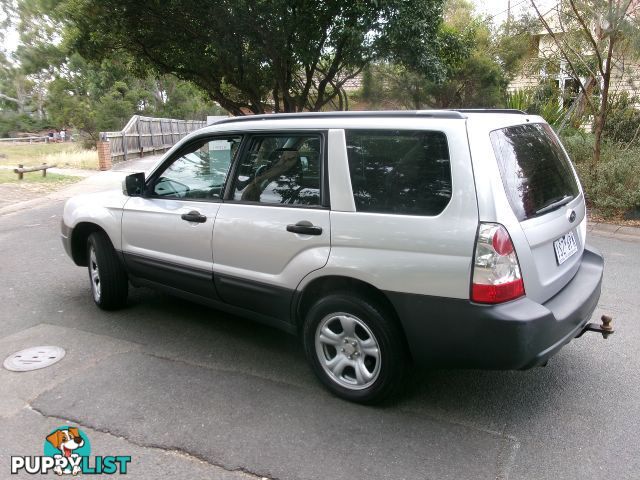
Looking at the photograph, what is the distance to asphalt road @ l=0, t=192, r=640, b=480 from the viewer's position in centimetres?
271

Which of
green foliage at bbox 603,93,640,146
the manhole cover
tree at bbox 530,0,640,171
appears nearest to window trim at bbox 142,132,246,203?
the manhole cover

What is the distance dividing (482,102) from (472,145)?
50.0ft

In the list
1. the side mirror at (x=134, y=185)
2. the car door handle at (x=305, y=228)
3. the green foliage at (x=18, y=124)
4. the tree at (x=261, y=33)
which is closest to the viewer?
the car door handle at (x=305, y=228)

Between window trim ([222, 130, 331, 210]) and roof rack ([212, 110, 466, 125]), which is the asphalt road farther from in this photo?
roof rack ([212, 110, 466, 125])

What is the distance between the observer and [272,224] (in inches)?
135

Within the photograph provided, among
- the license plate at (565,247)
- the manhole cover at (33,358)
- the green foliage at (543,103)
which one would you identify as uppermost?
the green foliage at (543,103)

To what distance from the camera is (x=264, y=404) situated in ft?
10.8

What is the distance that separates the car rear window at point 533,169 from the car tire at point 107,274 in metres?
3.33

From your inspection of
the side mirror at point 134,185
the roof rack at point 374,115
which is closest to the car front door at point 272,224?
the roof rack at point 374,115

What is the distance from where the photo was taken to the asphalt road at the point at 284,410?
271 centimetres

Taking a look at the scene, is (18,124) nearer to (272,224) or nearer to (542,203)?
(272,224)

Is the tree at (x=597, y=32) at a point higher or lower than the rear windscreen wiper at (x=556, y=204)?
higher

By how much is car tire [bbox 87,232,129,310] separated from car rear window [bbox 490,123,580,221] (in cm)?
333

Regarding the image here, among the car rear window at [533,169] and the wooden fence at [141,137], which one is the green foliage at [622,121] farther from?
the wooden fence at [141,137]
